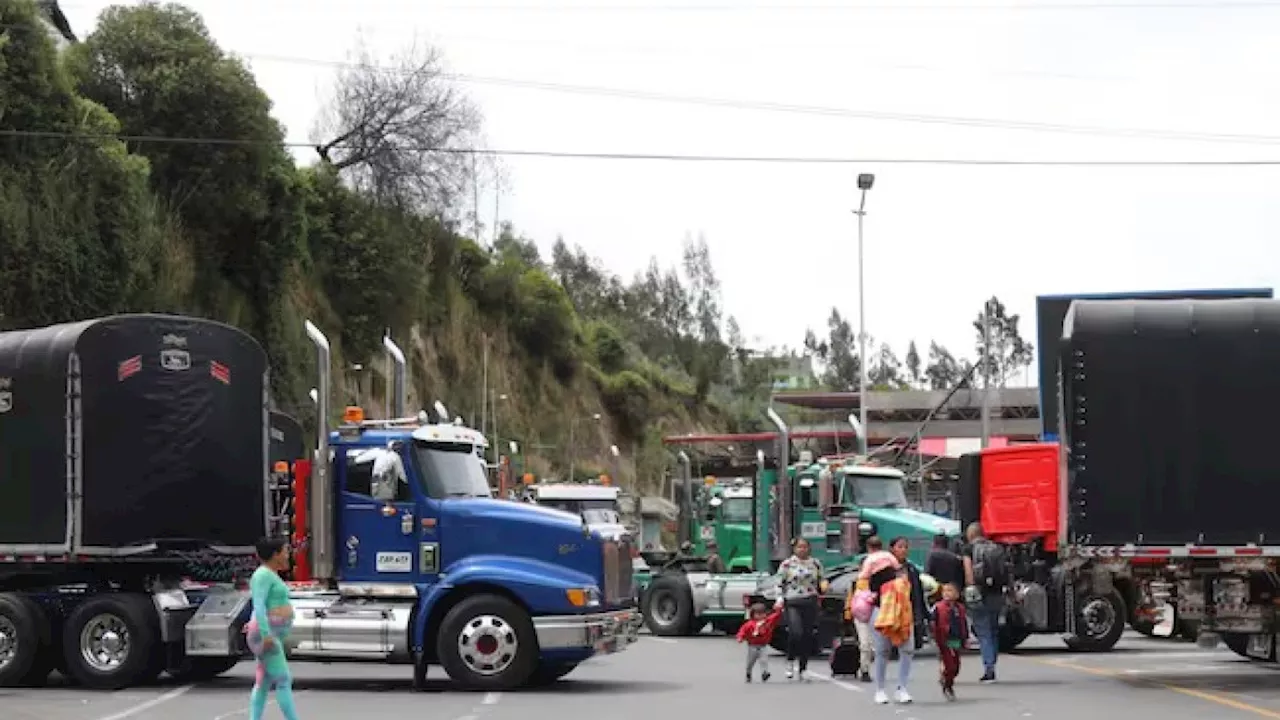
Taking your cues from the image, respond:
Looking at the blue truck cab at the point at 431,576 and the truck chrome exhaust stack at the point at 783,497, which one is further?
the truck chrome exhaust stack at the point at 783,497

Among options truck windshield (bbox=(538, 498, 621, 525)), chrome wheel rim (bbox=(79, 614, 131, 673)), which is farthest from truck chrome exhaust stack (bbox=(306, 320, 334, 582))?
truck windshield (bbox=(538, 498, 621, 525))

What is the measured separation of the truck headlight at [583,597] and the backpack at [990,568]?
4.68m

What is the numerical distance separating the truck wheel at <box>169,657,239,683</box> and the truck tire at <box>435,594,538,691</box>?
3.06 meters

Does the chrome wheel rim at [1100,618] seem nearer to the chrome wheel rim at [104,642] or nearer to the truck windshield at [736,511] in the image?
the truck windshield at [736,511]

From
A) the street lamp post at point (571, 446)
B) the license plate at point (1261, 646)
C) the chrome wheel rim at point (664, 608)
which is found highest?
the street lamp post at point (571, 446)

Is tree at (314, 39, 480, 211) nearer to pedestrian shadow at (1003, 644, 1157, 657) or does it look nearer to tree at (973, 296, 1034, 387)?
pedestrian shadow at (1003, 644, 1157, 657)

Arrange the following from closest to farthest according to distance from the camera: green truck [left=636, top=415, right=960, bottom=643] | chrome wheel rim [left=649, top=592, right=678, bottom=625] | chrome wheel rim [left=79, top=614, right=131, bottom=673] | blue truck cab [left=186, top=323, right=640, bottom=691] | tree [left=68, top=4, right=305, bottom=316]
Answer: blue truck cab [left=186, top=323, right=640, bottom=691] → chrome wheel rim [left=79, top=614, right=131, bottom=673] → green truck [left=636, top=415, right=960, bottom=643] → chrome wheel rim [left=649, top=592, right=678, bottom=625] → tree [left=68, top=4, right=305, bottom=316]

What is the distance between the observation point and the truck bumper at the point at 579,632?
1884 centimetres

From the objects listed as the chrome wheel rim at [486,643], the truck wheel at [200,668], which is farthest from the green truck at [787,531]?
the truck wheel at [200,668]

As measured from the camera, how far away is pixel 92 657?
63.3 ft

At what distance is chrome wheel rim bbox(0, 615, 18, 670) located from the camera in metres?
19.3

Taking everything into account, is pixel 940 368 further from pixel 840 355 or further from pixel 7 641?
pixel 7 641

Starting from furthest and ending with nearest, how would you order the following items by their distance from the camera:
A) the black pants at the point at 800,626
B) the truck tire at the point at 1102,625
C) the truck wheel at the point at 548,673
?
the truck tire at the point at 1102,625 → the black pants at the point at 800,626 → the truck wheel at the point at 548,673

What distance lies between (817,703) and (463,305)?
60.7 metres
